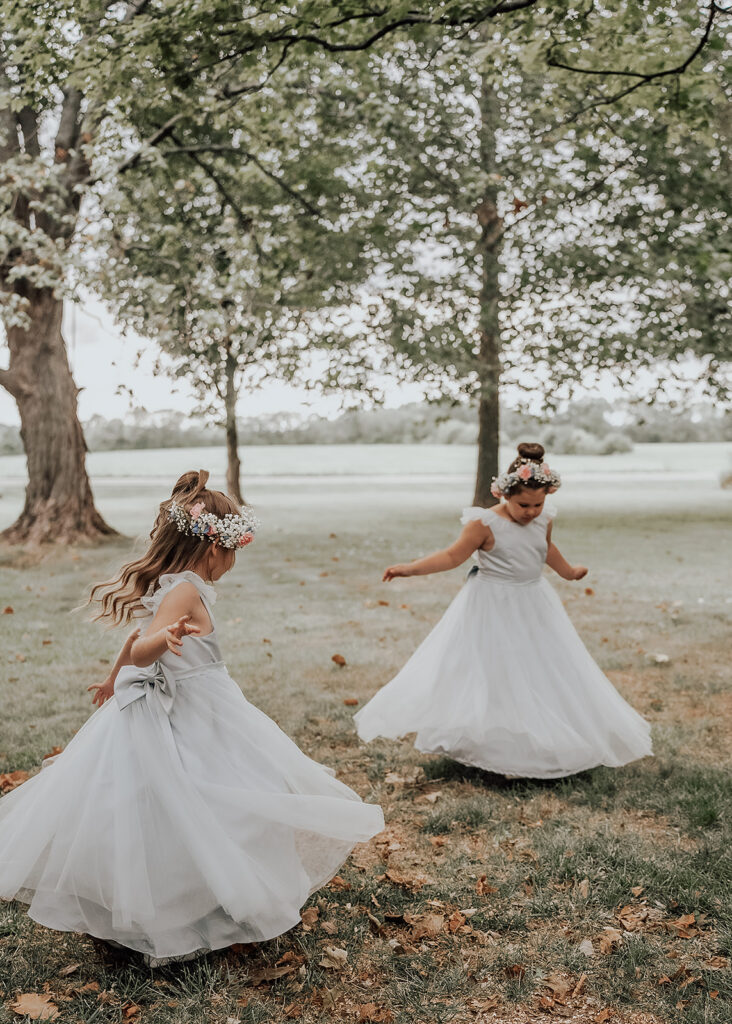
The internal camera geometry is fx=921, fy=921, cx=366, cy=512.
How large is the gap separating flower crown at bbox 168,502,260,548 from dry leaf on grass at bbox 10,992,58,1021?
70.0 inches

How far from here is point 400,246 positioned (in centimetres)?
1952

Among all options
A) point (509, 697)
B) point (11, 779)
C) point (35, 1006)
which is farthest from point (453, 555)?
point (35, 1006)

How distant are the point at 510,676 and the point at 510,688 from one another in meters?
0.07

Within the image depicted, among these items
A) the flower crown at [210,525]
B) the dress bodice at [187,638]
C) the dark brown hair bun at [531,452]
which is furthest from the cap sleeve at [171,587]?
the dark brown hair bun at [531,452]

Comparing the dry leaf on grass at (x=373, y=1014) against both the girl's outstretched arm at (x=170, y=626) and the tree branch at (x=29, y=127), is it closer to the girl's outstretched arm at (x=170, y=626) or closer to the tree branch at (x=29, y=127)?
the girl's outstretched arm at (x=170, y=626)

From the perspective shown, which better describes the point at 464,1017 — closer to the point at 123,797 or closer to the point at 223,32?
the point at 123,797

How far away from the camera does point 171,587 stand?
367cm

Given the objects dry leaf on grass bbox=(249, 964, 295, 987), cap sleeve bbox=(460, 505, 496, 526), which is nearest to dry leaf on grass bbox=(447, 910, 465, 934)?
dry leaf on grass bbox=(249, 964, 295, 987)

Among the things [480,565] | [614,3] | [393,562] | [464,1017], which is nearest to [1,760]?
[480,565]

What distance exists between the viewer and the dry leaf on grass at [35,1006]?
3232 millimetres

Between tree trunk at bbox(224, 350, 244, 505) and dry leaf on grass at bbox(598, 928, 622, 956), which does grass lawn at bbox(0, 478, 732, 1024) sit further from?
tree trunk at bbox(224, 350, 244, 505)

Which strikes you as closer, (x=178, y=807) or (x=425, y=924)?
(x=178, y=807)

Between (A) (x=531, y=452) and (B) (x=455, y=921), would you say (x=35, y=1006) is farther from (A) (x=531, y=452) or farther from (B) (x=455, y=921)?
(A) (x=531, y=452)

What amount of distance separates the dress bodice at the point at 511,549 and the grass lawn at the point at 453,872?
1224mm
